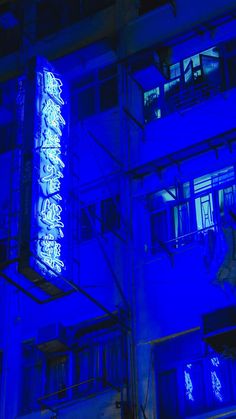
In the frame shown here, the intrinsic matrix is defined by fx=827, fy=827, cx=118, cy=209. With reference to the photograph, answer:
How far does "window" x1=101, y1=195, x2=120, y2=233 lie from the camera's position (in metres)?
15.8

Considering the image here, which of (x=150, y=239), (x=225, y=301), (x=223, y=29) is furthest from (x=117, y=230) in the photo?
(x=223, y=29)

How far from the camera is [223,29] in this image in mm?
16344

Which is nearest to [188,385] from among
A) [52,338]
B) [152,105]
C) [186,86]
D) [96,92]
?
[52,338]

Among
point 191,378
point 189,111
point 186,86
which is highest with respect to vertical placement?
point 186,86

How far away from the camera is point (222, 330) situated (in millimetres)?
12805

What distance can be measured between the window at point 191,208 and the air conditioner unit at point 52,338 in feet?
7.26

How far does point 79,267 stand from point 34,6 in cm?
764

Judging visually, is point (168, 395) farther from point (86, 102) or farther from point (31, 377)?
point (86, 102)

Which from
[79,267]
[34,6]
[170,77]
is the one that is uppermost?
[34,6]

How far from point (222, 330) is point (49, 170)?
415 centimetres

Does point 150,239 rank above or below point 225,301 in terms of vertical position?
above

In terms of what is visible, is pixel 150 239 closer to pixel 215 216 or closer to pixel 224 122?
pixel 215 216

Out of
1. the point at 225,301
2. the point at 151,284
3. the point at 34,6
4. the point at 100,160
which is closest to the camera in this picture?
the point at 225,301

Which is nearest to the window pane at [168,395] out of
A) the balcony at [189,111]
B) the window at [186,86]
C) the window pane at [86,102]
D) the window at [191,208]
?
the window at [191,208]
